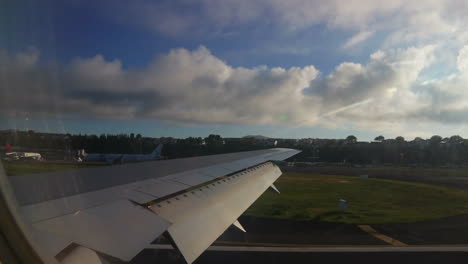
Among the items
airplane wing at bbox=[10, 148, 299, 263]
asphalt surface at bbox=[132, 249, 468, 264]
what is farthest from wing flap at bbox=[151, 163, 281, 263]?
asphalt surface at bbox=[132, 249, 468, 264]

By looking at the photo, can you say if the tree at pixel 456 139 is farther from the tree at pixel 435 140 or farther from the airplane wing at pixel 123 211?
the airplane wing at pixel 123 211

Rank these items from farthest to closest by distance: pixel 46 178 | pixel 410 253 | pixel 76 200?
pixel 410 253 < pixel 46 178 < pixel 76 200

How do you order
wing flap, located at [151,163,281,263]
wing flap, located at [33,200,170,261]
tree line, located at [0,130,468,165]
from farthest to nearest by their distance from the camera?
tree line, located at [0,130,468,165] → wing flap, located at [151,163,281,263] → wing flap, located at [33,200,170,261]

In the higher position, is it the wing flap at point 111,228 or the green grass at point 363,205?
the wing flap at point 111,228

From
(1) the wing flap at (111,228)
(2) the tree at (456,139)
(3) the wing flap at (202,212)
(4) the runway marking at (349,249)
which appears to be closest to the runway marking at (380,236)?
(4) the runway marking at (349,249)

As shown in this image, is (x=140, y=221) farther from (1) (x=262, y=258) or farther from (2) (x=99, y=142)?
(2) (x=99, y=142)

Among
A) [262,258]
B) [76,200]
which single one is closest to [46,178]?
[76,200]

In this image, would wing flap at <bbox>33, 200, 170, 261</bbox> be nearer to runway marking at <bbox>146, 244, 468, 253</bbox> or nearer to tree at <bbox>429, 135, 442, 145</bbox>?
runway marking at <bbox>146, 244, 468, 253</bbox>

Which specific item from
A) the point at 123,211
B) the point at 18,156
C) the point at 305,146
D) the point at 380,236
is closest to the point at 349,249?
the point at 380,236
